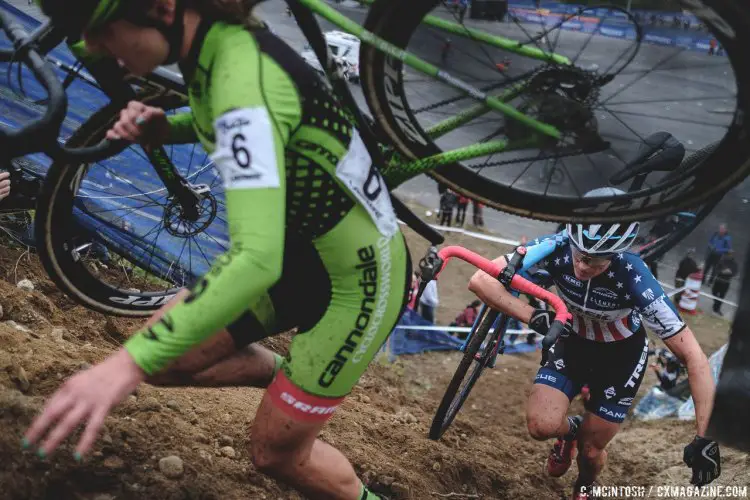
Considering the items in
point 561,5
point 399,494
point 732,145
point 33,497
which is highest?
point 561,5

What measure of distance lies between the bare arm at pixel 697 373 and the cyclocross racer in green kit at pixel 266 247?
8.29 feet

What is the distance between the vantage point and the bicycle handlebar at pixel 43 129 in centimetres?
330

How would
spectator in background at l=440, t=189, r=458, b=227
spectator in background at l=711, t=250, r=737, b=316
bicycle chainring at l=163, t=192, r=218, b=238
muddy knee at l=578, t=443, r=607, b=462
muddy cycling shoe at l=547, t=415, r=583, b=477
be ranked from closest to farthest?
bicycle chainring at l=163, t=192, r=218, b=238
muddy knee at l=578, t=443, r=607, b=462
muddy cycling shoe at l=547, t=415, r=583, b=477
spectator in background at l=711, t=250, r=737, b=316
spectator in background at l=440, t=189, r=458, b=227

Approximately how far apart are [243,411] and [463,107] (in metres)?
2.42

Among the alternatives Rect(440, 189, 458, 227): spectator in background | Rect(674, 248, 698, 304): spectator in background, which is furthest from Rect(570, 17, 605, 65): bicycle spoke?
Rect(440, 189, 458, 227): spectator in background

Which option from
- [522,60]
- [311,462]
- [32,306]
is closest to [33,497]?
[311,462]

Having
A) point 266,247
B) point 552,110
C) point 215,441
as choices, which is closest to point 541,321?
point 552,110

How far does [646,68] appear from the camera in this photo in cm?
360

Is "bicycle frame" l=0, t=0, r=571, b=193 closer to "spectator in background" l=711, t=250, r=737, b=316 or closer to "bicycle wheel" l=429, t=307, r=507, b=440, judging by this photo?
"bicycle wheel" l=429, t=307, r=507, b=440

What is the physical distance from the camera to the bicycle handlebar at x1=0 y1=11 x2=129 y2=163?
3305 millimetres

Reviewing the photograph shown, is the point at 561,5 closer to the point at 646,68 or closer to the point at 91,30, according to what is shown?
the point at 646,68

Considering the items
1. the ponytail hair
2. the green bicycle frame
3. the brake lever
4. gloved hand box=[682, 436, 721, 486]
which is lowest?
gloved hand box=[682, 436, 721, 486]

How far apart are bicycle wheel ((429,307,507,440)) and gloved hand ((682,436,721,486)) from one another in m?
1.70

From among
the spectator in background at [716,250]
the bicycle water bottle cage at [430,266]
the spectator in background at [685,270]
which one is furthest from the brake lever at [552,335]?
the spectator in background at [716,250]
